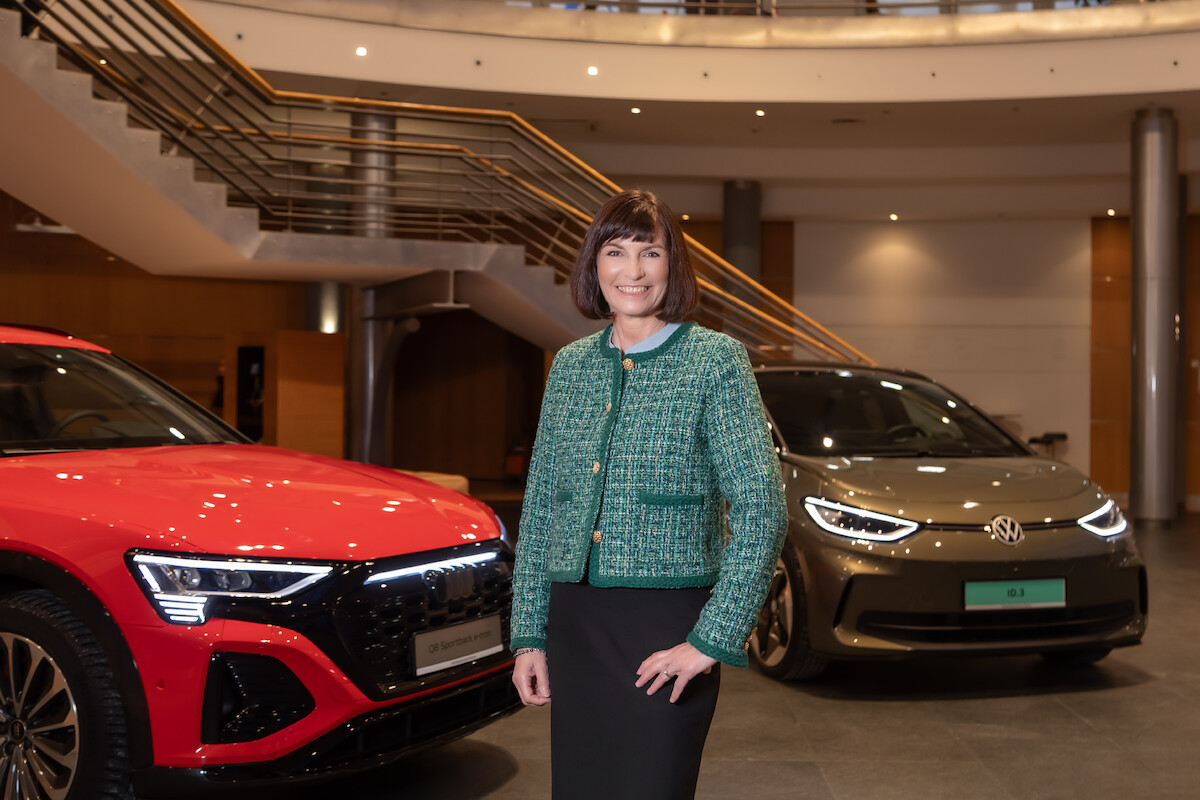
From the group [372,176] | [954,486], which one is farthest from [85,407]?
[372,176]

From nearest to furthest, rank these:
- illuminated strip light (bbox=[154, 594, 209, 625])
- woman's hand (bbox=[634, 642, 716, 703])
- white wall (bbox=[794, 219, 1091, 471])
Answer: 1. woman's hand (bbox=[634, 642, 716, 703])
2. illuminated strip light (bbox=[154, 594, 209, 625])
3. white wall (bbox=[794, 219, 1091, 471])

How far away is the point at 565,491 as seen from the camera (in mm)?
1818

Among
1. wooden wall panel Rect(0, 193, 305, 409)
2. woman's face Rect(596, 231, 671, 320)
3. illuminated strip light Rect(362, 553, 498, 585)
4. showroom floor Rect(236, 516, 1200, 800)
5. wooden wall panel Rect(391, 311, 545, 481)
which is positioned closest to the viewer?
woman's face Rect(596, 231, 671, 320)

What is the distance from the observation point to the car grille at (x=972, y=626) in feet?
13.4

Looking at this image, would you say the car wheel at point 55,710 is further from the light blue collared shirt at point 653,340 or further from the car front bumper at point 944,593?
the car front bumper at point 944,593

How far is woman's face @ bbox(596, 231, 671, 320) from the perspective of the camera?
5.91 feet

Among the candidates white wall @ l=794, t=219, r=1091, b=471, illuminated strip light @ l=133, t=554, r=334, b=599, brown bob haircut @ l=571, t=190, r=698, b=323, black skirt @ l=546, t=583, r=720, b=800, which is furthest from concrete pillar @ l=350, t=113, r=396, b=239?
black skirt @ l=546, t=583, r=720, b=800

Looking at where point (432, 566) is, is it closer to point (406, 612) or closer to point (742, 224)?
point (406, 612)

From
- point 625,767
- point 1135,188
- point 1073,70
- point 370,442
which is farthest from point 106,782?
point 1135,188

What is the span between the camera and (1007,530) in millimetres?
4117

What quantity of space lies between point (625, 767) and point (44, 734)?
1658 millimetres

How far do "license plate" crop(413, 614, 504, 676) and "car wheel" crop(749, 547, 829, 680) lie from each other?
1436 millimetres

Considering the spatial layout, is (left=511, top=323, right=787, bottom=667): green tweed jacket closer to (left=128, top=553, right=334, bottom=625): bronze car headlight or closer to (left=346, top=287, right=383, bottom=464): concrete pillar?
(left=128, top=553, right=334, bottom=625): bronze car headlight

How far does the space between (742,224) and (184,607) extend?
40.2 feet
